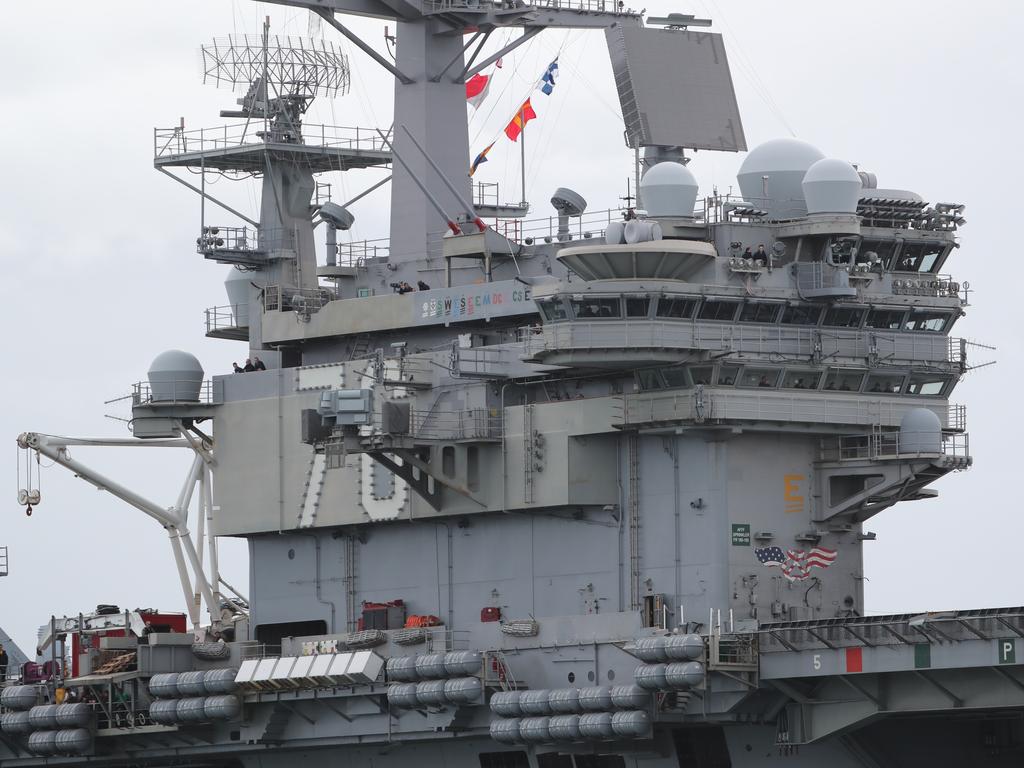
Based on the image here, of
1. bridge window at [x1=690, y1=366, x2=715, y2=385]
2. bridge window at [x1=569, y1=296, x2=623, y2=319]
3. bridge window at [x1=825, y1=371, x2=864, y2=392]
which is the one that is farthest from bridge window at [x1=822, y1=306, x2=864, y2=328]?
bridge window at [x1=569, y1=296, x2=623, y2=319]

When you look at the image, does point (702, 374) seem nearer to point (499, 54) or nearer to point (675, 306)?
point (675, 306)

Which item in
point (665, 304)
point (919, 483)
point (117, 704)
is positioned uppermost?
point (665, 304)

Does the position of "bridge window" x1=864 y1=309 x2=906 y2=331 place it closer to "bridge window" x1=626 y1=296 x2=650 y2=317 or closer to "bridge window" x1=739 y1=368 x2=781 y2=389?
"bridge window" x1=739 y1=368 x2=781 y2=389

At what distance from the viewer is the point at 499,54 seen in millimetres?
55281

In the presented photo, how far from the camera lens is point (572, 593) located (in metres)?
48.0

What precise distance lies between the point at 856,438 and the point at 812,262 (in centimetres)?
379

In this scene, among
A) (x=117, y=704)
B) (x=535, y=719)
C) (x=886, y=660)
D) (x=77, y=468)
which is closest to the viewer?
(x=886, y=660)

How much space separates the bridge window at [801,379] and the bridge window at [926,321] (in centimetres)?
267

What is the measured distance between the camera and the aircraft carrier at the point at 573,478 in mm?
43719

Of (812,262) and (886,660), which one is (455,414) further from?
(886,660)

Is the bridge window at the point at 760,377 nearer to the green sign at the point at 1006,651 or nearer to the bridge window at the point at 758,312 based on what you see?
the bridge window at the point at 758,312

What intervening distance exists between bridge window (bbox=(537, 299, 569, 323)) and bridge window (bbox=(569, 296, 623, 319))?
28 centimetres

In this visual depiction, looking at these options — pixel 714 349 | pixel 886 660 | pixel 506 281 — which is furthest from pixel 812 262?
pixel 886 660

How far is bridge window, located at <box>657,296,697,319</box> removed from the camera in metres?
46.0
